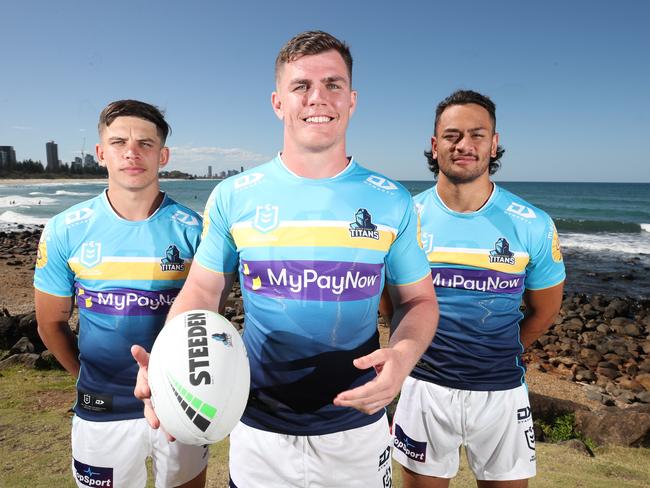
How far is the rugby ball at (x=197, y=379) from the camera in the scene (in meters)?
2.00

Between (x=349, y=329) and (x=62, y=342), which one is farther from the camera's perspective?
(x=62, y=342)

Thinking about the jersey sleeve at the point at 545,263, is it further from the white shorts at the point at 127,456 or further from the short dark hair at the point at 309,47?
the white shorts at the point at 127,456

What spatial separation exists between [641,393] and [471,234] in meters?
7.49

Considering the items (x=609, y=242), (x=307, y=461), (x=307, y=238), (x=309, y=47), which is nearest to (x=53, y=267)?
(x=307, y=238)

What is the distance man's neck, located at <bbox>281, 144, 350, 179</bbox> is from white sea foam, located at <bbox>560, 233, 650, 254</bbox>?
2802cm

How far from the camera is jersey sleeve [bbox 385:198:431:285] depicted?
95.4 inches

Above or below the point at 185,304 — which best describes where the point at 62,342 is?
below

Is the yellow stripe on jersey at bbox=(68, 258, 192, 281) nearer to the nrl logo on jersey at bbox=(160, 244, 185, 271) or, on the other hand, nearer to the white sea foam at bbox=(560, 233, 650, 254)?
the nrl logo on jersey at bbox=(160, 244, 185, 271)

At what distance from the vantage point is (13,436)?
4996 mm

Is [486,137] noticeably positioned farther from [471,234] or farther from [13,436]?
[13,436]

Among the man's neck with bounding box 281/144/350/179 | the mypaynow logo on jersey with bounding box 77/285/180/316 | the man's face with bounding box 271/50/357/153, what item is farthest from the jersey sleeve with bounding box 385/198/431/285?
the mypaynow logo on jersey with bounding box 77/285/180/316

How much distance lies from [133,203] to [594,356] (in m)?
10.9

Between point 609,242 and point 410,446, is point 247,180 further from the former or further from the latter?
point 609,242

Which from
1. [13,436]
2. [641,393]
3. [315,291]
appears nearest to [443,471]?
[315,291]
